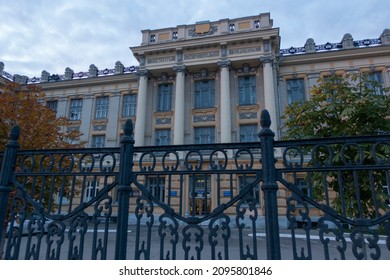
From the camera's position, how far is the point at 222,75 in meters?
18.9

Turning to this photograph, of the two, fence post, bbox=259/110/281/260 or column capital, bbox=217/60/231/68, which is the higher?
column capital, bbox=217/60/231/68

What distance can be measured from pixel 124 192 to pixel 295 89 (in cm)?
1884

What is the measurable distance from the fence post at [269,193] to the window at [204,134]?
16.5 metres

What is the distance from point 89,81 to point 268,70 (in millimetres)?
14980

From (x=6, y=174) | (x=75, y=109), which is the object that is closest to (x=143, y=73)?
(x=75, y=109)

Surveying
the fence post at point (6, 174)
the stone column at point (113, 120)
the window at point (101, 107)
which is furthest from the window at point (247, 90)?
the fence post at point (6, 174)

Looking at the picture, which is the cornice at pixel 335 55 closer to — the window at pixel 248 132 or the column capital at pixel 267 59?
the column capital at pixel 267 59

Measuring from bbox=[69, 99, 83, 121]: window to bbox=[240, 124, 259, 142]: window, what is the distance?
14.0 metres

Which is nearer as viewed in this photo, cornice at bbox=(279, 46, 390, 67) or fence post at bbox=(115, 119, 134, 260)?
fence post at bbox=(115, 119, 134, 260)

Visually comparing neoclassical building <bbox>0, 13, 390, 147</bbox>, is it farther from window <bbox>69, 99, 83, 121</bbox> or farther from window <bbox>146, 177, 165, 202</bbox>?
window <bbox>146, 177, 165, 202</bbox>

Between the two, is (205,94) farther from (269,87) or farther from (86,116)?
(86,116)

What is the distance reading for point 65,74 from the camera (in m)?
24.5

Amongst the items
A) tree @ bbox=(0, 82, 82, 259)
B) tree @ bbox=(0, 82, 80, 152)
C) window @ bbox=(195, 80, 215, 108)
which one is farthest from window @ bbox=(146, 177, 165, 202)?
window @ bbox=(195, 80, 215, 108)

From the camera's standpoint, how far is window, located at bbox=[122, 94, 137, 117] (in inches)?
870
